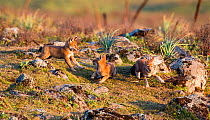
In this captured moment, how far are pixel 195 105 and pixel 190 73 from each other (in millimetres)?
3593

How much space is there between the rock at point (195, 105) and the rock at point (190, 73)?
2427 millimetres

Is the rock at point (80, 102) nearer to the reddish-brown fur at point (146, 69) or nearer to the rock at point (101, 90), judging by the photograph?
the rock at point (101, 90)

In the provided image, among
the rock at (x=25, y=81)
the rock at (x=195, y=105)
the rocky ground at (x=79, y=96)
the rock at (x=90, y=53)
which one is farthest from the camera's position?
the rock at (x=90, y=53)

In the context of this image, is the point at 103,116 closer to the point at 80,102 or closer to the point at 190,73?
the point at 80,102

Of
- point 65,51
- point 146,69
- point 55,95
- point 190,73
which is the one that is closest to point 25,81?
point 55,95

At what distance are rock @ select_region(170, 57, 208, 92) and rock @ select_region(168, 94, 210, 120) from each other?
2.43 metres

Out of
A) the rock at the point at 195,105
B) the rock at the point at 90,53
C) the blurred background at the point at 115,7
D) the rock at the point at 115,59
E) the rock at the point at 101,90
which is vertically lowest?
the rock at the point at 195,105

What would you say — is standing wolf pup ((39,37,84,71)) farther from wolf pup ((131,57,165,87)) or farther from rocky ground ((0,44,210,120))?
wolf pup ((131,57,165,87))

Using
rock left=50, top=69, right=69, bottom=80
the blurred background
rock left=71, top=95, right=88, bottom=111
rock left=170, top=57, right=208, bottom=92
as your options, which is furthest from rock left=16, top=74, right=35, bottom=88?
the blurred background

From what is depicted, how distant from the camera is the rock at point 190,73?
11172mm

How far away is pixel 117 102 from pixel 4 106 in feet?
10.6

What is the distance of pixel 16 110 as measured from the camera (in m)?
7.48

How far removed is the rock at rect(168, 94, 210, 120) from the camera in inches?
322

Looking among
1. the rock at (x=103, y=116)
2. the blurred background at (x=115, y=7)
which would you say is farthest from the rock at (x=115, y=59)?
the blurred background at (x=115, y=7)
